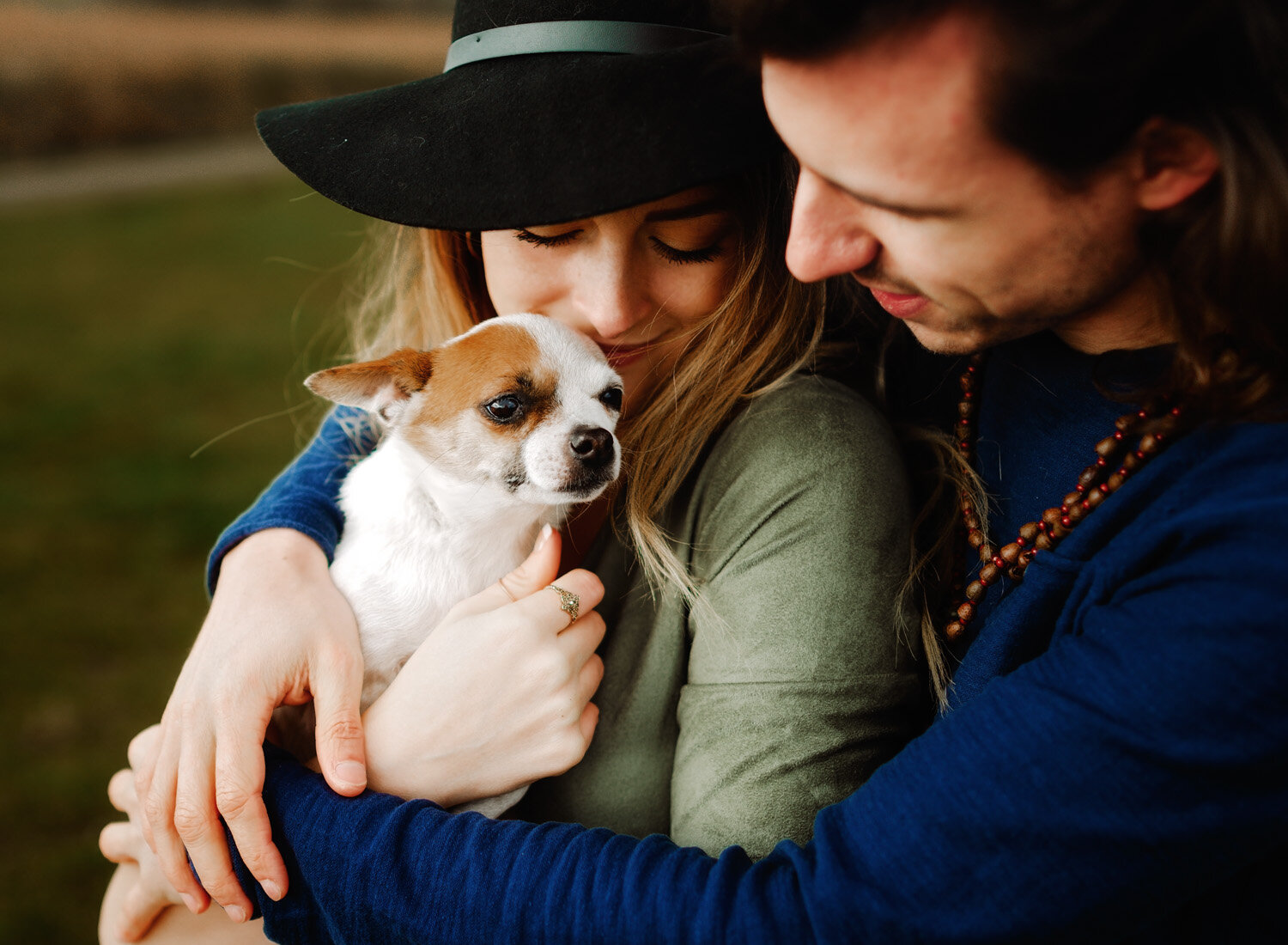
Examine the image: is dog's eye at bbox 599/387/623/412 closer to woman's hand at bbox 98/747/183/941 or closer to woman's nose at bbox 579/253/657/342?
woman's nose at bbox 579/253/657/342

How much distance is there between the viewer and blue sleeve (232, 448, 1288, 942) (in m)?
0.80

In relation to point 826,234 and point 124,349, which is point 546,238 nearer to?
point 826,234

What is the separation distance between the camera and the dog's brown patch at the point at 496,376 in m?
1.56

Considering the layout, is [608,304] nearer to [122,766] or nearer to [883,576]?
[883,576]

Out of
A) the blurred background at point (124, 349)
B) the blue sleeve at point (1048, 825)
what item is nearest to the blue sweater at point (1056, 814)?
the blue sleeve at point (1048, 825)

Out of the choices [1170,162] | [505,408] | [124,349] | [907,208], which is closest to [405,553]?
[505,408]

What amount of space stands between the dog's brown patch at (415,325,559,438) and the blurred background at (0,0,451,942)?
64 cm

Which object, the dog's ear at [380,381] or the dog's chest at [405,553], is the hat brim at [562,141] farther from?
the dog's chest at [405,553]

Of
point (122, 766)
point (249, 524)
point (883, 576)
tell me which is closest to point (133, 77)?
point (122, 766)

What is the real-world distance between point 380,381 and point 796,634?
3.04ft

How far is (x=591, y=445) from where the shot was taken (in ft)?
4.86

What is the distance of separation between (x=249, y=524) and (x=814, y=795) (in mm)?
1090

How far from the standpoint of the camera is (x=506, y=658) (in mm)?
1282

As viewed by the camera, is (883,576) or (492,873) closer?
(492,873)
